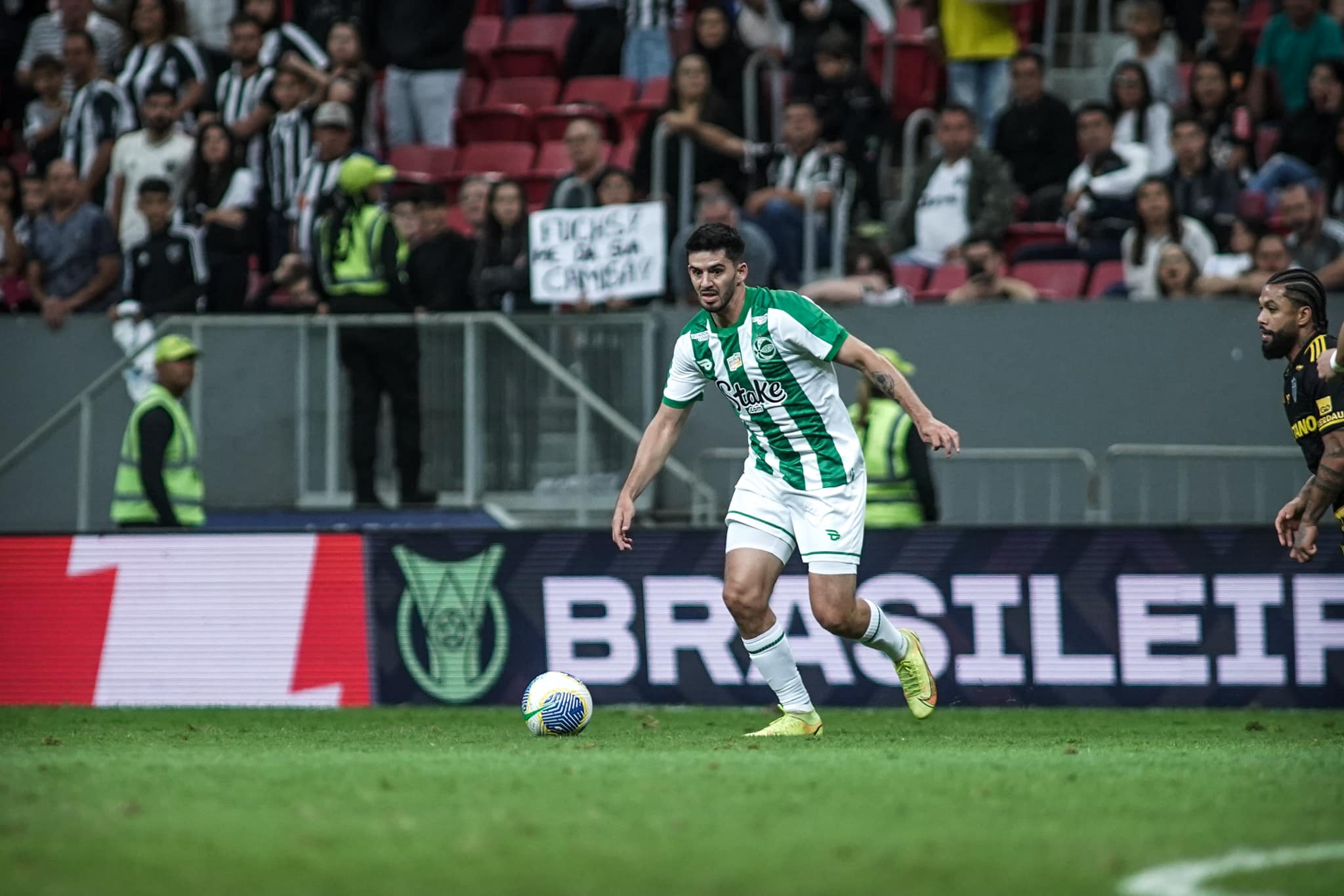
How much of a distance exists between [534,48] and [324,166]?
4424 millimetres

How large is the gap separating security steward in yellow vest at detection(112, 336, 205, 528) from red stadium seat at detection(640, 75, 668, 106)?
6773 mm

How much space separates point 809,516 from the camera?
909 centimetres

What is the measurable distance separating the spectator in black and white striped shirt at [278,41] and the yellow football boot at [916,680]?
10.4 meters

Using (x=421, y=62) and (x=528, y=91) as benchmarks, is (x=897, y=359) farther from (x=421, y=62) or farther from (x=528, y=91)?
(x=528, y=91)

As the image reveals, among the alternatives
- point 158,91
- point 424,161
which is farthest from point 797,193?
point 158,91

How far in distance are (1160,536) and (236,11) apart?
12.3 m

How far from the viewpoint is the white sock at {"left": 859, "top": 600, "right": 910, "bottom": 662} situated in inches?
366

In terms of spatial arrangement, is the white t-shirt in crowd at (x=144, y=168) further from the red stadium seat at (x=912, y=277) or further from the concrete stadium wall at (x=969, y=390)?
the red stadium seat at (x=912, y=277)

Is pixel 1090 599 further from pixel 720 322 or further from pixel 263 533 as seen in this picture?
pixel 263 533

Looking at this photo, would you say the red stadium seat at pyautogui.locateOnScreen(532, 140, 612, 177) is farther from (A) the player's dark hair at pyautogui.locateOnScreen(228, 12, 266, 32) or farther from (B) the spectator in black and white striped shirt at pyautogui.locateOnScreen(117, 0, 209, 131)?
(B) the spectator in black and white striped shirt at pyautogui.locateOnScreen(117, 0, 209, 131)

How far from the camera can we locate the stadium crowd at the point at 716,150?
578 inches

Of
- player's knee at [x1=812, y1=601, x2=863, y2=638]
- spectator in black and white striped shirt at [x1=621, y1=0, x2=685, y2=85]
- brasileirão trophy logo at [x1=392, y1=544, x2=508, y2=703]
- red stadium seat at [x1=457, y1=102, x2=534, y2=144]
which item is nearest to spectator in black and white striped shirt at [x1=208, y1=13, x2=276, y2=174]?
red stadium seat at [x1=457, y1=102, x2=534, y2=144]

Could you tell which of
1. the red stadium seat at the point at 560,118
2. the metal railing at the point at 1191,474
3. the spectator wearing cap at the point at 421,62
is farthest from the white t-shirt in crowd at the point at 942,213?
the spectator wearing cap at the point at 421,62

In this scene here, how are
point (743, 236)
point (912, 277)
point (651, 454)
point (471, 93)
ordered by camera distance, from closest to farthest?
point (651, 454) → point (743, 236) → point (912, 277) → point (471, 93)
